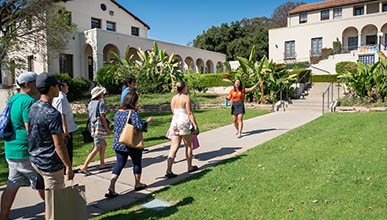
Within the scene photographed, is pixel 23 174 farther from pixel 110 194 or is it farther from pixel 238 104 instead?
pixel 238 104

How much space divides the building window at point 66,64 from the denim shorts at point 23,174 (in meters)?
22.8

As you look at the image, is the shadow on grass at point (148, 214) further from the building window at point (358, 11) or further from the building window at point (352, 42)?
the building window at point (358, 11)

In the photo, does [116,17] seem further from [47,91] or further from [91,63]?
[47,91]

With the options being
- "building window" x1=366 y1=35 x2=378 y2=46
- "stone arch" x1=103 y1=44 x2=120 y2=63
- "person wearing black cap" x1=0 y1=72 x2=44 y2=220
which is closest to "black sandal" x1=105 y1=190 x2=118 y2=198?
"person wearing black cap" x1=0 y1=72 x2=44 y2=220

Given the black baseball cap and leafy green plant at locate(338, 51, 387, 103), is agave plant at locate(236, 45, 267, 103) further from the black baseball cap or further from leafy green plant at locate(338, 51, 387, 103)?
the black baseball cap

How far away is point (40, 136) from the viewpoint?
10.3 feet

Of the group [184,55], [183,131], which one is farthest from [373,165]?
[184,55]

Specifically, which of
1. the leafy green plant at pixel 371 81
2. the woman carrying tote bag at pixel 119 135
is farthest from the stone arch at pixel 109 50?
the woman carrying tote bag at pixel 119 135

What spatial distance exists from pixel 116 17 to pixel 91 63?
697 cm

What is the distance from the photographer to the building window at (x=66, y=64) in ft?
80.3

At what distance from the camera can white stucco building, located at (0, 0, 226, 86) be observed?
24594 millimetres

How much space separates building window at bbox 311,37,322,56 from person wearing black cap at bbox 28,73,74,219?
37.8 meters

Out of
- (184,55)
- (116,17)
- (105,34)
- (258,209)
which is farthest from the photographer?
(184,55)

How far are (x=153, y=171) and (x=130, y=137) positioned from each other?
1.62m
